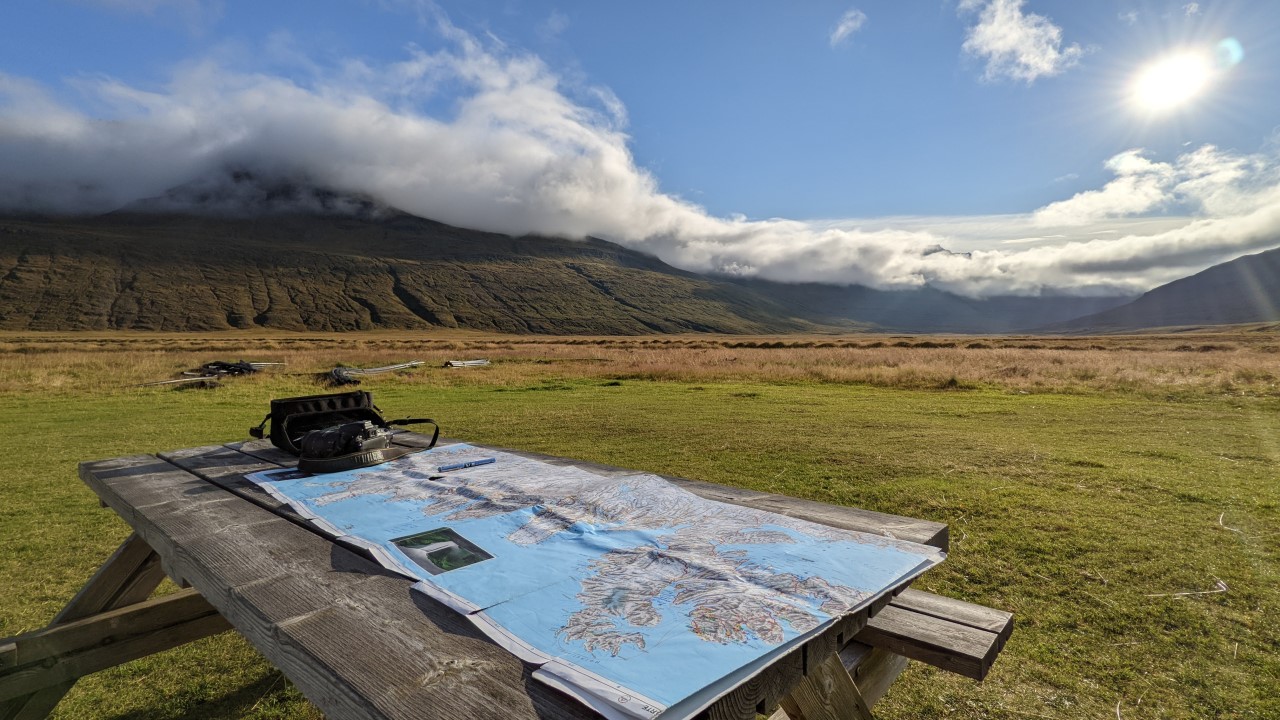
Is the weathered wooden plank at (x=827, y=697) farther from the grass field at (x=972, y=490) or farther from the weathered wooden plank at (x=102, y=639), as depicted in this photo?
the weathered wooden plank at (x=102, y=639)

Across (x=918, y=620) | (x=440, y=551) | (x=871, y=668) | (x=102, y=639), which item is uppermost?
(x=440, y=551)

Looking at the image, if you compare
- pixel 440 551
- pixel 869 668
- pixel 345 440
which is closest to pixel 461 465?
pixel 345 440

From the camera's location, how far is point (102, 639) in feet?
10.2

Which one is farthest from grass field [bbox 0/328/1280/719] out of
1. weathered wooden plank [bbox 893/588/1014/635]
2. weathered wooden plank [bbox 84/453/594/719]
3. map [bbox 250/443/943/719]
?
weathered wooden plank [bbox 84/453/594/719]

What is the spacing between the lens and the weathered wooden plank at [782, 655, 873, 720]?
201 centimetres

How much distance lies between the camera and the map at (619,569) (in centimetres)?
154

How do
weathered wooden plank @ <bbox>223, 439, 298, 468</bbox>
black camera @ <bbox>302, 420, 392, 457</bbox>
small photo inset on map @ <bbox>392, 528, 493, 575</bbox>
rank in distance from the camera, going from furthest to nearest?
weathered wooden plank @ <bbox>223, 439, 298, 468</bbox>
black camera @ <bbox>302, 420, 392, 457</bbox>
small photo inset on map @ <bbox>392, 528, 493, 575</bbox>

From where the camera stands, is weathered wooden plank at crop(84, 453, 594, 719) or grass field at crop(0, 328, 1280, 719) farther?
grass field at crop(0, 328, 1280, 719)

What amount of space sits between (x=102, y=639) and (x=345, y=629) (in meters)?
2.52

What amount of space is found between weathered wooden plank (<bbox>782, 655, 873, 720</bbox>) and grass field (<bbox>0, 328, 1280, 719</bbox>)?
65.0 inches

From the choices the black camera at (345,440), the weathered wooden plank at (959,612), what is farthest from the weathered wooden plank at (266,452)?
the weathered wooden plank at (959,612)

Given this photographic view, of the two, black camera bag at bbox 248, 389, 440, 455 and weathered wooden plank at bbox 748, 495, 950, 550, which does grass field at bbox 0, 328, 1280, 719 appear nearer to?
weathered wooden plank at bbox 748, 495, 950, 550

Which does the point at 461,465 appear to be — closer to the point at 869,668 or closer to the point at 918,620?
the point at 869,668

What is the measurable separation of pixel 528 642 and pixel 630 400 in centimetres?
1639
